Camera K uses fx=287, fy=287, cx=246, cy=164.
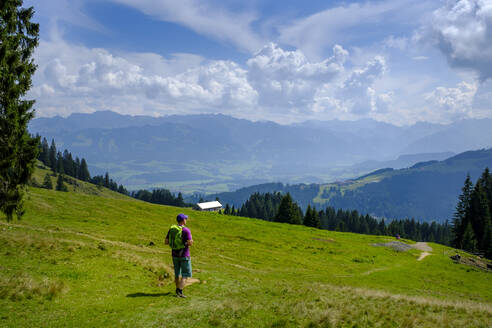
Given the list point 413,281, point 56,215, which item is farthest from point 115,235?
point 413,281

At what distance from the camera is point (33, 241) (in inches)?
778

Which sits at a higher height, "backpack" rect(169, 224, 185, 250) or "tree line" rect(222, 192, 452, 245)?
"backpack" rect(169, 224, 185, 250)

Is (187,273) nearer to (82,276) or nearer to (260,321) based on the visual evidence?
(260,321)

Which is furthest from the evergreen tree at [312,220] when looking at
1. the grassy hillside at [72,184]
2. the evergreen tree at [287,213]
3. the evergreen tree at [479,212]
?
the grassy hillside at [72,184]

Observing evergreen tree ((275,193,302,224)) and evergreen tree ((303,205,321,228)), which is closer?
evergreen tree ((303,205,321,228))

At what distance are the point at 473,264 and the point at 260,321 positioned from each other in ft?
177

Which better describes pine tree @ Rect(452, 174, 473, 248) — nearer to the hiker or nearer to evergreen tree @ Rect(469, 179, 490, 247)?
evergreen tree @ Rect(469, 179, 490, 247)

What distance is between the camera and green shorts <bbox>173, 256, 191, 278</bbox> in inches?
555

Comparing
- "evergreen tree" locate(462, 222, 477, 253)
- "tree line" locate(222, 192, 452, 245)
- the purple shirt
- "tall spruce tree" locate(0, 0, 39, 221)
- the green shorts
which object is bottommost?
"tree line" locate(222, 192, 452, 245)

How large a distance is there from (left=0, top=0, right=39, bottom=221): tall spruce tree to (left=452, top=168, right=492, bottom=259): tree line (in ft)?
305

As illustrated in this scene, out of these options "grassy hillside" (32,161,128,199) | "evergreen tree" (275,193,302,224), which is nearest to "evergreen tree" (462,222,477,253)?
"evergreen tree" (275,193,302,224)

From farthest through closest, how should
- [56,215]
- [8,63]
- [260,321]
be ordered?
[56,215], [8,63], [260,321]

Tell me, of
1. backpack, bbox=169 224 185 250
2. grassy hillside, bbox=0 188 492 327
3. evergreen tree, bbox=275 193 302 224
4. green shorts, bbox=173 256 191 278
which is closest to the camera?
grassy hillside, bbox=0 188 492 327

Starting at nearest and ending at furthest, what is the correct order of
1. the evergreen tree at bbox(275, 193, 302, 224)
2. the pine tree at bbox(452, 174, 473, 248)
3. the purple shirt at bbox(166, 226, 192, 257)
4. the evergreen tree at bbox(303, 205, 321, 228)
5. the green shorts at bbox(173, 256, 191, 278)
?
1. the purple shirt at bbox(166, 226, 192, 257)
2. the green shorts at bbox(173, 256, 191, 278)
3. the pine tree at bbox(452, 174, 473, 248)
4. the evergreen tree at bbox(303, 205, 321, 228)
5. the evergreen tree at bbox(275, 193, 302, 224)
